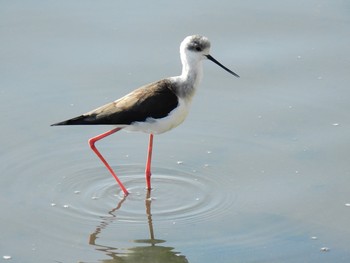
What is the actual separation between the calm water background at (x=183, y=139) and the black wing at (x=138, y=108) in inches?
17.0

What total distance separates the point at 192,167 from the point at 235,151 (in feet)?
1.15

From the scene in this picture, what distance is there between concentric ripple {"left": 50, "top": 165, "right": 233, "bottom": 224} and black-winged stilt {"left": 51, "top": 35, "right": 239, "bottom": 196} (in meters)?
0.12

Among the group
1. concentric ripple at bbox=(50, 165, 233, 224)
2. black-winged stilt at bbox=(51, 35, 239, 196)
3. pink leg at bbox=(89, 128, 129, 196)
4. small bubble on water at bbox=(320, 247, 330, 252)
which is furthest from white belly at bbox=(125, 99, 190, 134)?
small bubble on water at bbox=(320, 247, 330, 252)

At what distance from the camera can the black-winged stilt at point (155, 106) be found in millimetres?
5859

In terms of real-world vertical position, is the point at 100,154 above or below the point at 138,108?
below

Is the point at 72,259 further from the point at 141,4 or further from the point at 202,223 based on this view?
the point at 141,4

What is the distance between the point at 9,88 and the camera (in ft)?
23.1

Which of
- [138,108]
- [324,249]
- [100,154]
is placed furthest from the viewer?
[100,154]

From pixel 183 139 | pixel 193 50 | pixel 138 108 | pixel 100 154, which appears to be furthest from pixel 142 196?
pixel 193 50

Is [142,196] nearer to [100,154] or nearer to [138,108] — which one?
[100,154]

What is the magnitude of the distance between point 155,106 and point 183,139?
624 mm

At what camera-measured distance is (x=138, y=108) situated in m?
5.89

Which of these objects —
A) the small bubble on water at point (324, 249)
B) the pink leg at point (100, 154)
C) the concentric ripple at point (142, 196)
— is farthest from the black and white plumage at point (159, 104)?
the small bubble on water at point (324, 249)

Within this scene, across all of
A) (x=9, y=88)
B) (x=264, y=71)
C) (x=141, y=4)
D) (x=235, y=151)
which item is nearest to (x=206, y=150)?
(x=235, y=151)
